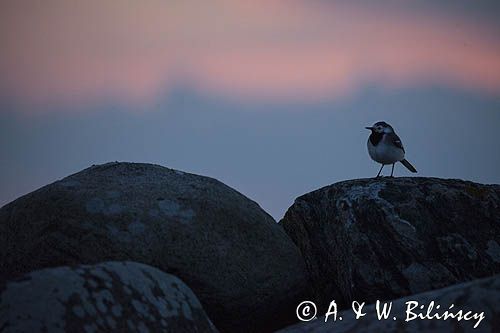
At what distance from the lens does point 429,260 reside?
6.68m

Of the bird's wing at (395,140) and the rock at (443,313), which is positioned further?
the bird's wing at (395,140)

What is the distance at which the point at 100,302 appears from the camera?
13.4ft

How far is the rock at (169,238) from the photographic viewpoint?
6.23 meters

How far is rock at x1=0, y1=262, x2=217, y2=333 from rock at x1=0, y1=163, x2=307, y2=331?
1.60m

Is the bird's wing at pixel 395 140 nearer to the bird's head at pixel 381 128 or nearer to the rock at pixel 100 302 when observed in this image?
the bird's head at pixel 381 128

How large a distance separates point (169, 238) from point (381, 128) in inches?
166

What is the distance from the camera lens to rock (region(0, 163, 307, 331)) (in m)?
6.23

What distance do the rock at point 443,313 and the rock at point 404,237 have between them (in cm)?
251

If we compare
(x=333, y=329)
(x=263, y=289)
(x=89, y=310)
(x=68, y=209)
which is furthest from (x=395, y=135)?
(x=89, y=310)

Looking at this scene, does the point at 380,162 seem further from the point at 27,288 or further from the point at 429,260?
the point at 27,288

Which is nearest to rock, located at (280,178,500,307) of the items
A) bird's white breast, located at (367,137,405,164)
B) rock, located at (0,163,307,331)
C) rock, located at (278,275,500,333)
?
rock, located at (0,163,307,331)

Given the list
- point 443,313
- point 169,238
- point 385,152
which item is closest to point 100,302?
point 443,313

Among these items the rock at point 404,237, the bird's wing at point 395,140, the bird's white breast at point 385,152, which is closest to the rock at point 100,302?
the rock at point 404,237

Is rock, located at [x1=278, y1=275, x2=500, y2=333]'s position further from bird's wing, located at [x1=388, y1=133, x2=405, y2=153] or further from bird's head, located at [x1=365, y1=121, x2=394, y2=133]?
bird's head, located at [x1=365, y1=121, x2=394, y2=133]
